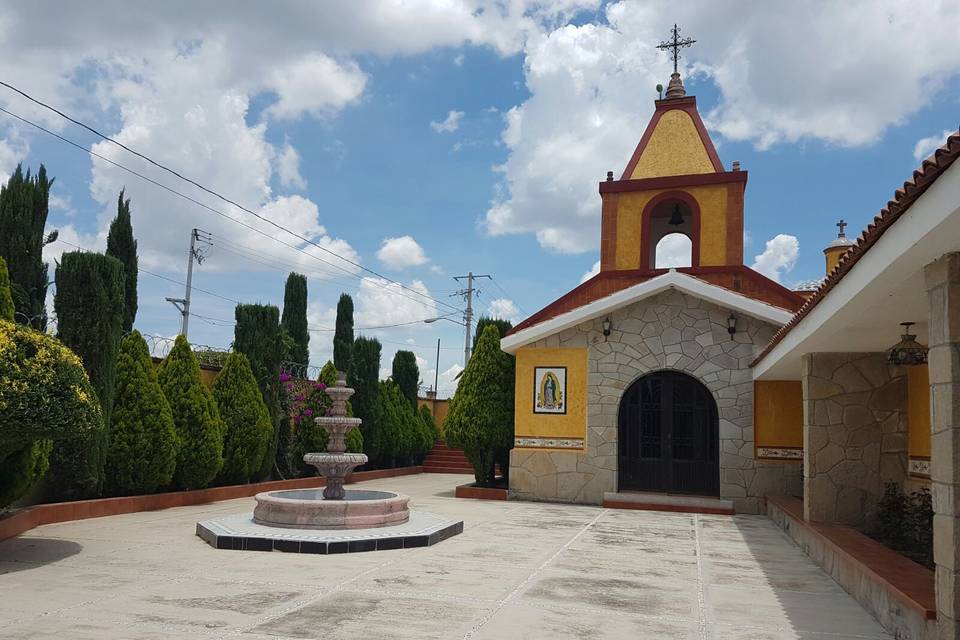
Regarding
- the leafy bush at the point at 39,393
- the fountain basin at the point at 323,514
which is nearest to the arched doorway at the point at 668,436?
the fountain basin at the point at 323,514

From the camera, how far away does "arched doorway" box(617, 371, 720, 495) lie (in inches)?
578

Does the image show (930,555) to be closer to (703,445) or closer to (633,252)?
(703,445)

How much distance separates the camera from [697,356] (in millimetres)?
14523

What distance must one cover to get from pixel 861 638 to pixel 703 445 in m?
9.26

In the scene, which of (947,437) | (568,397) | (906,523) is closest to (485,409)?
(568,397)

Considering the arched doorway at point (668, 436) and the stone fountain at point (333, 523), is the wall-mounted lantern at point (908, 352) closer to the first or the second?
the stone fountain at point (333, 523)

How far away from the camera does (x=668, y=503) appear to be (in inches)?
552

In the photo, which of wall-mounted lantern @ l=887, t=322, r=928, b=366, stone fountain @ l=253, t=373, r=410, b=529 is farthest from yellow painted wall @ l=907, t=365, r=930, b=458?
stone fountain @ l=253, t=373, r=410, b=529

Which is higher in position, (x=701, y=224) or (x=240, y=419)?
(x=701, y=224)

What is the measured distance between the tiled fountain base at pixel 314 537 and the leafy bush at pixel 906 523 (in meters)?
5.26

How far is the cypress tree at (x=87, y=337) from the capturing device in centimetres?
1084

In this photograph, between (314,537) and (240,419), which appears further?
(240,419)

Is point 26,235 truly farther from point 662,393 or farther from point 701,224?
point 701,224

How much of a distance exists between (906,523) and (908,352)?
96.7 inches
